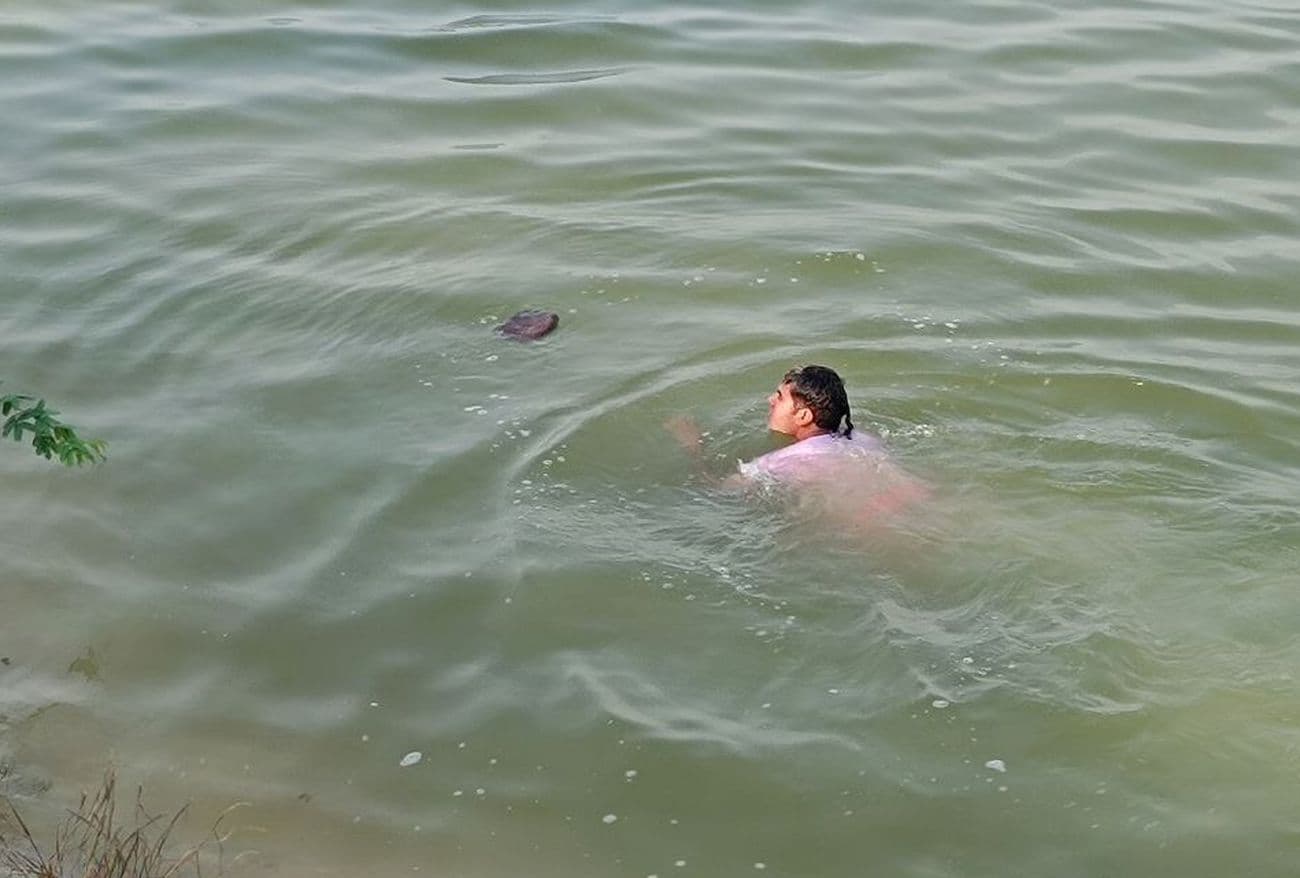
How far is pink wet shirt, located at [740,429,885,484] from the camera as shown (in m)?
8.21

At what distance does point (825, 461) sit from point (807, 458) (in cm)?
8

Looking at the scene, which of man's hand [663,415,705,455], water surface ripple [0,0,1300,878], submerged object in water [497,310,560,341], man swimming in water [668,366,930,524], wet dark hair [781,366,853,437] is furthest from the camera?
submerged object in water [497,310,560,341]

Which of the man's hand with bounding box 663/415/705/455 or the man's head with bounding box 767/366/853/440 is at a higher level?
the man's head with bounding box 767/366/853/440

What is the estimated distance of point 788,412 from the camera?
8.31 meters

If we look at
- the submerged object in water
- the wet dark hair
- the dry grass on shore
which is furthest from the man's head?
the dry grass on shore

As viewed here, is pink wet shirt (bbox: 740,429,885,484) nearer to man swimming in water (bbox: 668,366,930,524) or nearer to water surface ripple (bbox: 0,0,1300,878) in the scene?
man swimming in water (bbox: 668,366,930,524)

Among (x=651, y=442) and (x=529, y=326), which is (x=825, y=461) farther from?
(x=529, y=326)

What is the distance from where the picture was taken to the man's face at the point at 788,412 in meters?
8.27

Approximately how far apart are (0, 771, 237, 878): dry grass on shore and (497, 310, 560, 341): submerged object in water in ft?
12.4

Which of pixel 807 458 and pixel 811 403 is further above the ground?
pixel 811 403

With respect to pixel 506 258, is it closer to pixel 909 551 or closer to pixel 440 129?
pixel 440 129

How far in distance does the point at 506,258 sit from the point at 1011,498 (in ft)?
11.9

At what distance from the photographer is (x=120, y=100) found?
13094 mm

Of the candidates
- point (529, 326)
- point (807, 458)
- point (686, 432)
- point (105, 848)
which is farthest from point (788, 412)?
point (105, 848)
